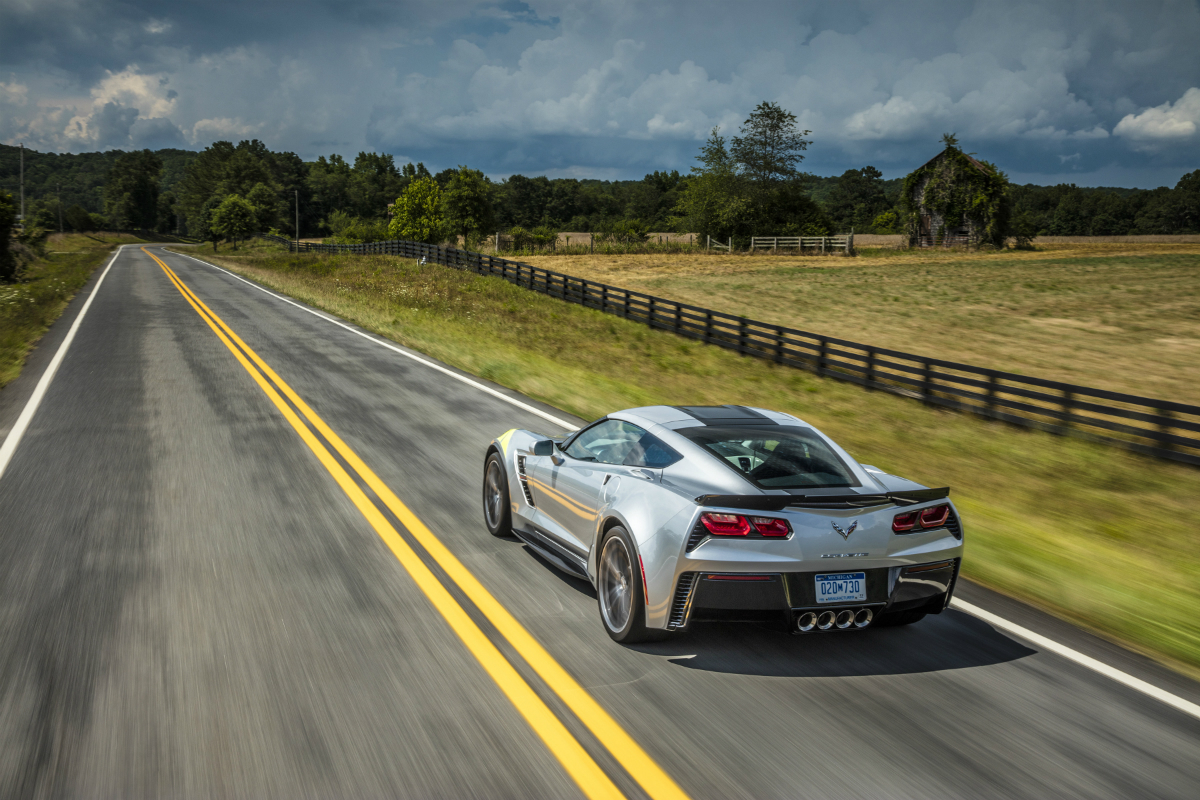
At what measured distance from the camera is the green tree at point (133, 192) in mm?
147875

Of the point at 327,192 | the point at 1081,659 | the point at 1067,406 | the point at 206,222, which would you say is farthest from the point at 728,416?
the point at 327,192

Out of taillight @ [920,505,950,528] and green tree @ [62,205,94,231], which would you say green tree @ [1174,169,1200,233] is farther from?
green tree @ [62,205,94,231]

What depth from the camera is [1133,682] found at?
434 cm

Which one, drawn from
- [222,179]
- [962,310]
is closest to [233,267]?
[962,310]

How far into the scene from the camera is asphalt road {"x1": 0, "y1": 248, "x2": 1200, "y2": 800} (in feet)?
10.8

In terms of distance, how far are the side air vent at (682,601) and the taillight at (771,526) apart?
1.27 feet

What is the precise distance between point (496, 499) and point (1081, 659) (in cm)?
404

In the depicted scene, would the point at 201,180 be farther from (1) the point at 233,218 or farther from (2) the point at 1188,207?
(2) the point at 1188,207

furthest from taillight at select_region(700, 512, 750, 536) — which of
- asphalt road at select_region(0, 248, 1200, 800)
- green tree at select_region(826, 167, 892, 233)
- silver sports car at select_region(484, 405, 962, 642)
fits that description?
green tree at select_region(826, 167, 892, 233)

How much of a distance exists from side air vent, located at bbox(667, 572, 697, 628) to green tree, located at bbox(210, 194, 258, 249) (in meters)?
95.2

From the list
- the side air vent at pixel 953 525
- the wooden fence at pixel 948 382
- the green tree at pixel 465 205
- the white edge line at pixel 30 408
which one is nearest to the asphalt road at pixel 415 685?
the side air vent at pixel 953 525

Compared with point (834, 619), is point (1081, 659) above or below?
below

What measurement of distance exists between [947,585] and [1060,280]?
41.6m

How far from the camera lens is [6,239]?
36.0 m
